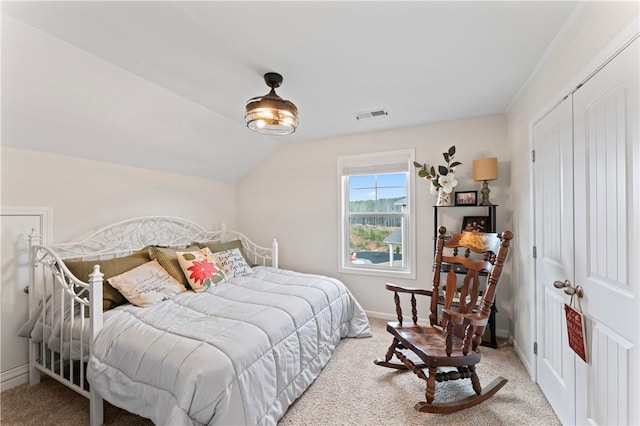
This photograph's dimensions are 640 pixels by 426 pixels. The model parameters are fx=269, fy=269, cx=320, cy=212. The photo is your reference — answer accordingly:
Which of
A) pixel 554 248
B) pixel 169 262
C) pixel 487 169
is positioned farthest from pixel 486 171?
pixel 169 262

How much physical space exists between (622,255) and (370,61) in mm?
1726

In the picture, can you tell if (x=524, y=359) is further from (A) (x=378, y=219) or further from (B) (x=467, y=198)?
(A) (x=378, y=219)

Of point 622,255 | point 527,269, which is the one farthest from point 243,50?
point 527,269

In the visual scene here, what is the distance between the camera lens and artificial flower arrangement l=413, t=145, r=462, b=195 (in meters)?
2.75

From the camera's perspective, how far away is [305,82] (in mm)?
2176

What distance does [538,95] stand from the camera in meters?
1.99

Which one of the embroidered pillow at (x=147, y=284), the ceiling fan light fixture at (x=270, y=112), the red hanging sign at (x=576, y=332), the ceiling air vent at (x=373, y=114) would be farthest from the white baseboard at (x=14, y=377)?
the red hanging sign at (x=576, y=332)

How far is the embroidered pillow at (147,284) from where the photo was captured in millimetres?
2043

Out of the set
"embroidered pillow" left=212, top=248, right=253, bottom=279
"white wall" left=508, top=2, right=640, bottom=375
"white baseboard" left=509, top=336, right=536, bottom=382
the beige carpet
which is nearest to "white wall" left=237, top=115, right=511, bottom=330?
"white wall" left=508, top=2, right=640, bottom=375

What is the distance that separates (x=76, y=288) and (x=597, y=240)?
3336 mm

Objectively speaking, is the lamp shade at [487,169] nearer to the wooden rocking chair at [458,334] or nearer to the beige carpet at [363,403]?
the wooden rocking chair at [458,334]

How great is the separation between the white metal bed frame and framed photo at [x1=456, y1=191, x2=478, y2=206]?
3.10 meters

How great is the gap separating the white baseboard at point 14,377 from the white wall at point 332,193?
2.57 m

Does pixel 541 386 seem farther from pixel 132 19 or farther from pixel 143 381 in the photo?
pixel 132 19
